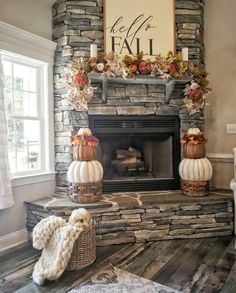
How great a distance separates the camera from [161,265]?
7.58 ft

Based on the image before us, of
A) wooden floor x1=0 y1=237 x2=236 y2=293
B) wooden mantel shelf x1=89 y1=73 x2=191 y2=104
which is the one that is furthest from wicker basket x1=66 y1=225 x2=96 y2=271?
wooden mantel shelf x1=89 y1=73 x2=191 y2=104

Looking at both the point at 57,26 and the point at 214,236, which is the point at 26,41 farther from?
the point at 214,236

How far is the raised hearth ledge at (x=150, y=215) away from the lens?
8.98ft

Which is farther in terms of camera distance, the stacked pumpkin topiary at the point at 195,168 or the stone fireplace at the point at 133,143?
the stacked pumpkin topiary at the point at 195,168

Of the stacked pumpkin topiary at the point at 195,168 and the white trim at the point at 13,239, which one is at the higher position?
the stacked pumpkin topiary at the point at 195,168

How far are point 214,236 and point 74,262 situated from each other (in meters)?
1.64

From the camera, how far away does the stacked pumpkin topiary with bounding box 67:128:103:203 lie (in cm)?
275

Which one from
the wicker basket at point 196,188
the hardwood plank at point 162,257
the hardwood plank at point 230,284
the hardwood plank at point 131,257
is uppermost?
the wicker basket at point 196,188

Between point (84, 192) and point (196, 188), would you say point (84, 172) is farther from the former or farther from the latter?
point (196, 188)

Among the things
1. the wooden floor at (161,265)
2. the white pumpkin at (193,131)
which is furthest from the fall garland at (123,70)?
the wooden floor at (161,265)

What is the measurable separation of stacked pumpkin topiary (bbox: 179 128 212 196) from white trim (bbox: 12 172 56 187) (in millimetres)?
1635

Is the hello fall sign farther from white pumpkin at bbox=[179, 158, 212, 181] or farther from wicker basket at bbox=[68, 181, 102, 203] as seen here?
wicker basket at bbox=[68, 181, 102, 203]

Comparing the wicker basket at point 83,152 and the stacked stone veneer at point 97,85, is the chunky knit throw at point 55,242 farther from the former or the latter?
the stacked stone veneer at point 97,85

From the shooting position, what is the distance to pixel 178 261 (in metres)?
2.37
